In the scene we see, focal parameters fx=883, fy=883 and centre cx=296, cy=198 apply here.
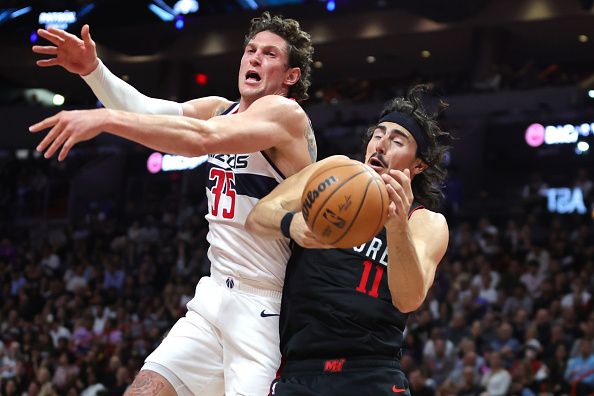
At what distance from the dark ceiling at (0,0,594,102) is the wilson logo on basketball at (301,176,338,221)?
1763 centimetres

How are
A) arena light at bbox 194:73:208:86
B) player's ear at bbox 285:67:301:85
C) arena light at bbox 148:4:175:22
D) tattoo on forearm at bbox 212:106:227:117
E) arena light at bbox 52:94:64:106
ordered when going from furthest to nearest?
arena light at bbox 52:94:64:106, arena light at bbox 194:73:208:86, arena light at bbox 148:4:175:22, tattoo on forearm at bbox 212:106:227:117, player's ear at bbox 285:67:301:85

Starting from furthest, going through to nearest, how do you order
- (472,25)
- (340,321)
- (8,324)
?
(472,25), (8,324), (340,321)

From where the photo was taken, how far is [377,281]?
4.16m

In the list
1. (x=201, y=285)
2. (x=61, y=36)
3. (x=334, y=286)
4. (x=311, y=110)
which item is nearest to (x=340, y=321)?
(x=334, y=286)

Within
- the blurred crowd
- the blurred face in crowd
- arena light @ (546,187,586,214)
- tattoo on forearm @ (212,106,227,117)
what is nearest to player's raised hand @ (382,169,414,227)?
the blurred face in crowd

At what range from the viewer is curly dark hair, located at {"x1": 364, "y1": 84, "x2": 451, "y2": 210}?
182 inches

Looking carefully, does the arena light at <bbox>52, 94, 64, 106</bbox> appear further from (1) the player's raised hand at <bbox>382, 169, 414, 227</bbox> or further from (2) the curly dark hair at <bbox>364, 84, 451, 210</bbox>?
(1) the player's raised hand at <bbox>382, 169, 414, 227</bbox>

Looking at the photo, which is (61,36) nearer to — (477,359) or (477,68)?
(477,359)

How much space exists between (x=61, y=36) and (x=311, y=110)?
17573 millimetres

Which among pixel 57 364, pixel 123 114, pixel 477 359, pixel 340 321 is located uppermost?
pixel 123 114

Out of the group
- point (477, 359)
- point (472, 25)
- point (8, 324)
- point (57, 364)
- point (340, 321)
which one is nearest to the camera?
point (340, 321)

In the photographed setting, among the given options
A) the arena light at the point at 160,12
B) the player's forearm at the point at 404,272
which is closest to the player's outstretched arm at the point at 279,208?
the player's forearm at the point at 404,272

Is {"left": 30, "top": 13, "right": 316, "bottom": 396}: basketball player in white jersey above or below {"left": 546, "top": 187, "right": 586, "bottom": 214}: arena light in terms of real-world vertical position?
below

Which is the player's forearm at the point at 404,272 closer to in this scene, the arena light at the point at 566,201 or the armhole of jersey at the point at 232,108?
the armhole of jersey at the point at 232,108
